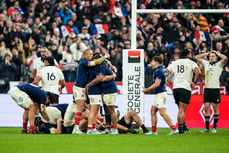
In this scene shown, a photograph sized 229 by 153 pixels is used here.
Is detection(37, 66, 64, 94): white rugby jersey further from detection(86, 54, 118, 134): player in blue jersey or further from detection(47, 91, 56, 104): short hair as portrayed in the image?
detection(86, 54, 118, 134): player in blue jersey

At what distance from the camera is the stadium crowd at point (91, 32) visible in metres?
21.9

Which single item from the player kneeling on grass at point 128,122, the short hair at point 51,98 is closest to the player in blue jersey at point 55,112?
the short hair at point 51,98

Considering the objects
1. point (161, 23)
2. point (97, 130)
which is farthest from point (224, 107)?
point (161, 23)

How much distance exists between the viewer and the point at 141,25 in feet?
79.4

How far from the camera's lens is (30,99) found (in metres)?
14.4

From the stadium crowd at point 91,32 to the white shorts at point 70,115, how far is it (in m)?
6.47

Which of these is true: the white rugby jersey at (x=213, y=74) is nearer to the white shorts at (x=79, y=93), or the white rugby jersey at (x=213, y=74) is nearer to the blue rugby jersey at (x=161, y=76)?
the blue rugby jersey at (x=161, y=76)

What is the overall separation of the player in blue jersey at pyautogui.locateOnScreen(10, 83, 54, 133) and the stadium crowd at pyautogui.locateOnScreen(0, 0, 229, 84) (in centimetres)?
625

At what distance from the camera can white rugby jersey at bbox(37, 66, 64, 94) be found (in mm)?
16312

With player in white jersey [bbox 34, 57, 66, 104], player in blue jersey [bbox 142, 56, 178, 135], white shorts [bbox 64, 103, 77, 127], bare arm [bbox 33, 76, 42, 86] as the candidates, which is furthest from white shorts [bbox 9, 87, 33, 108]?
player in blue jersey [bbox 142, 56, 178, 135]

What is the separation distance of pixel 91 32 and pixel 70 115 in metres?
10.1

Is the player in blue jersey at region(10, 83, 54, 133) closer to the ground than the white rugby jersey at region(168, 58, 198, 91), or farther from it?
closer to the ground

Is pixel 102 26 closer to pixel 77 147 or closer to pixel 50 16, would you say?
pixel 50 16

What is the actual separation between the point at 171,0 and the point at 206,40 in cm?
363
